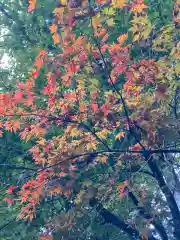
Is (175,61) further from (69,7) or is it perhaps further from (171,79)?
(69,7)

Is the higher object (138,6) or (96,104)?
(138,6)

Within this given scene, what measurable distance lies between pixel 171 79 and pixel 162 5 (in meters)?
1.99

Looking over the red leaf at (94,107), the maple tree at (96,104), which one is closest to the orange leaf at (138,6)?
the maple tree at (96,104)

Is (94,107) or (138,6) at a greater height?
(138,6)

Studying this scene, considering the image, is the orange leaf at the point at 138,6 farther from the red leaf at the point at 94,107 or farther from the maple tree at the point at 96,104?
the red leaf at the point at 94,107

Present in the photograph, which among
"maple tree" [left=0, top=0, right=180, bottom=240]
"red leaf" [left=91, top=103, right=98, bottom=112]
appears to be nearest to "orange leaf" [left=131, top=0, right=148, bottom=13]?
"maple tree" [left=0, top=0, right=180, bottom=240]

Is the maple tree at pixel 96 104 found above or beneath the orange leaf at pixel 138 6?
beneath

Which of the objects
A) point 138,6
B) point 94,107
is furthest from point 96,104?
point 138,6

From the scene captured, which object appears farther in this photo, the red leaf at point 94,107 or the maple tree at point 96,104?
the red leaf at point 94,107

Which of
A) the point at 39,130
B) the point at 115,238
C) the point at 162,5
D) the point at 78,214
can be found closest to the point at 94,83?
the point at 39,130

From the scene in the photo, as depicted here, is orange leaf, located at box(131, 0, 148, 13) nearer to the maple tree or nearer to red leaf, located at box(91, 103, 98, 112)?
the maple tree

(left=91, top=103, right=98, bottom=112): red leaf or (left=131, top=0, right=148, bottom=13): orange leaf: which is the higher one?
(left=131, top=0, right=148, bottom=13): orange leaf

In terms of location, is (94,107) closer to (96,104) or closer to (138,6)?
(96,104)

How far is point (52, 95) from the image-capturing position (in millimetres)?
3729
